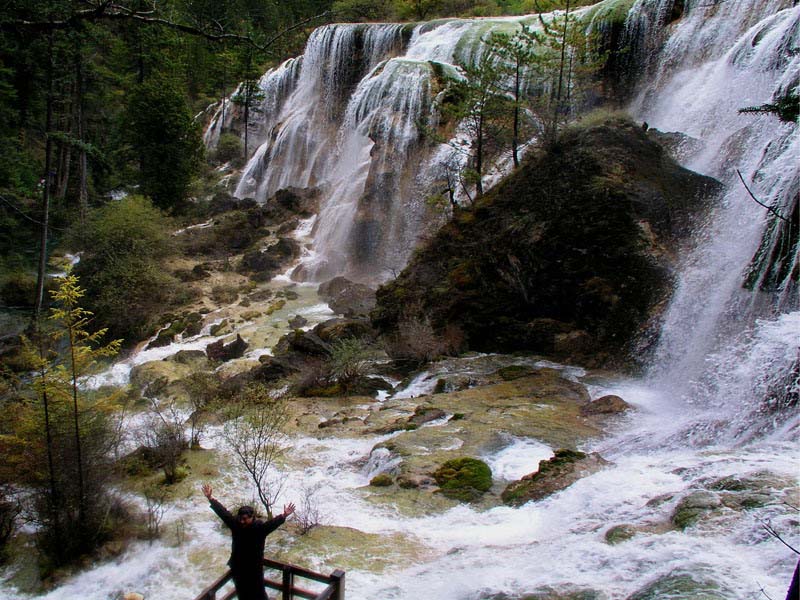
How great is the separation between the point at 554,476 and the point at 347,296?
14087mm

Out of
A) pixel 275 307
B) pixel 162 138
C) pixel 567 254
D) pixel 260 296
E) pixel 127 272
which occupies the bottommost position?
pixel 275 307

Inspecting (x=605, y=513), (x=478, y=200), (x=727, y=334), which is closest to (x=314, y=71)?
(x=478, y=200)

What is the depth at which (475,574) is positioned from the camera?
568 centimetres

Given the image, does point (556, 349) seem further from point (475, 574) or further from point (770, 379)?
point (475, 574)

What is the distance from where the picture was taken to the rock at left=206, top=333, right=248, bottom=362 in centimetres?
1657

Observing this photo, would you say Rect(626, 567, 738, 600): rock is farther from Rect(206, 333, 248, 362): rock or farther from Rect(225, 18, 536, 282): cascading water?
Rect(225, 18, 536, 282): cascading water

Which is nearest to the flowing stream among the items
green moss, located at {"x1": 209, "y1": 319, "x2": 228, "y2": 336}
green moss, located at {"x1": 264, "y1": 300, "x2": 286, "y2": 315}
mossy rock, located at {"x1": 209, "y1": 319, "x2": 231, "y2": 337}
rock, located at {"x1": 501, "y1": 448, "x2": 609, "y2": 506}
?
rock, located at {"x1": 501, "y1": 448, "x2": 609, "y2": 506}

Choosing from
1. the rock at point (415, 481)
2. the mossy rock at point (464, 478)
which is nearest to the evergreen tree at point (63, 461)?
the rock at point (415, 481)

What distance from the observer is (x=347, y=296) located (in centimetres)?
2080

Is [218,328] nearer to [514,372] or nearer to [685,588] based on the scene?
[514,372]

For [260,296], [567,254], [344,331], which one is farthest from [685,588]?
[260,296]

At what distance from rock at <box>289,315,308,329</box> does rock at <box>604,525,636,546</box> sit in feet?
46.4

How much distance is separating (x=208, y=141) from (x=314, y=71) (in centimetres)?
1125

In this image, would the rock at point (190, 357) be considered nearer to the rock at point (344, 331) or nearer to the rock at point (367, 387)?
the rock at point (344, 331)
